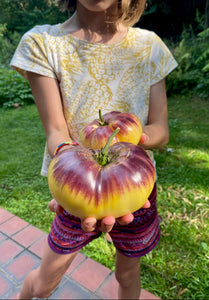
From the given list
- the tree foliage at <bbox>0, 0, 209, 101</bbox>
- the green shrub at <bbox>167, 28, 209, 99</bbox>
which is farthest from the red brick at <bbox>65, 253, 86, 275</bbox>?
the green shrub at <bbox>167, 28, 209, 99</bbox>

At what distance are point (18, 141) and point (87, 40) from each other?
3429 mm

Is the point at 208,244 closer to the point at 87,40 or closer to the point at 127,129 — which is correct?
the point at 127,129

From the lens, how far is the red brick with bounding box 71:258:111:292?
1.93 m

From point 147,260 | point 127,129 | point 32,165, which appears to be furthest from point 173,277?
point 32,165

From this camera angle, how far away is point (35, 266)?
2.10m

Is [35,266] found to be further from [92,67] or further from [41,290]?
[92,67]

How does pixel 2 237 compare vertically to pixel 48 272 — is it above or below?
below

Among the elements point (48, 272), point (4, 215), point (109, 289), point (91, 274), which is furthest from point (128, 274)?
point (4, 215)

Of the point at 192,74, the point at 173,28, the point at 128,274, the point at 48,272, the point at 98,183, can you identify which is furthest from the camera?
the point at 173,28

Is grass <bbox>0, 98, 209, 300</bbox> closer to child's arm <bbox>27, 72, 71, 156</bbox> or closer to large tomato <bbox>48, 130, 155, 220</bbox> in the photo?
child's arm <bbox>27, 72, 71, 156</bbox>

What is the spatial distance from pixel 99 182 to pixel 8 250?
1905 millimetres

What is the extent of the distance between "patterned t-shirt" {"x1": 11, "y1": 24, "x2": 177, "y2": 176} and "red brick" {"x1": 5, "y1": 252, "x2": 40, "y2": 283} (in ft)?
4.36

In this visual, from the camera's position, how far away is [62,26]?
4.44 ft

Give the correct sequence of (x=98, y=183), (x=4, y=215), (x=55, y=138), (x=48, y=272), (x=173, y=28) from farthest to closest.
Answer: (x=173, y=28), (x=4, y=215), (x=48, y=272), (x=55, y=138), (x=98, y=183)
